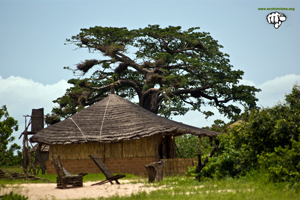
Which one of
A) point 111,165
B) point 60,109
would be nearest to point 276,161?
point 111,165

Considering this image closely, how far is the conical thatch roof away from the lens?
1894cm

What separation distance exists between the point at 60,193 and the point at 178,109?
74.6 feet

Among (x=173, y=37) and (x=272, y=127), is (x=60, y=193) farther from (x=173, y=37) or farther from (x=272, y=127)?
(x=173, y=37)

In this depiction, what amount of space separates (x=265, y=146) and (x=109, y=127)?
382 inches

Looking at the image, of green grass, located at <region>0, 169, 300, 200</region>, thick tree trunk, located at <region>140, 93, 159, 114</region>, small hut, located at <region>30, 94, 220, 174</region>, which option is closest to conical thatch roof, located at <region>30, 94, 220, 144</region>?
small hut, located at <region>30, 94, 220, 174</region>

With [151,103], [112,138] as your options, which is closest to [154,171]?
[112,138]

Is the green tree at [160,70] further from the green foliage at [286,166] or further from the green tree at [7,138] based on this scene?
the green foliage at [286,166]

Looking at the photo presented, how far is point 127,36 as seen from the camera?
108 ft

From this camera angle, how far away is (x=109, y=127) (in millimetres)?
20125

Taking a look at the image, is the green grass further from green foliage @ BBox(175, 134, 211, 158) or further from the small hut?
green foliage @ BBox(175, 134, 211, 158)

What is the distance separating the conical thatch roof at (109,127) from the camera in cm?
1894
